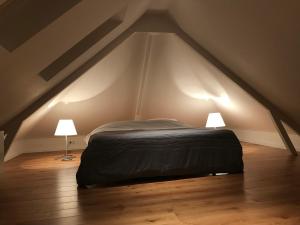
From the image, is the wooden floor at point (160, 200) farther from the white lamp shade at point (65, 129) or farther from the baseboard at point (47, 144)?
the baseboard at point (47, 144)

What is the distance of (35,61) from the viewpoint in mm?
2586

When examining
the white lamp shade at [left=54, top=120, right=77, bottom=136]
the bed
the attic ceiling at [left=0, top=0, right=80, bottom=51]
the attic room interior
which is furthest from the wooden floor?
the attic ceiling at [left=0, top=0, right=80, bottom=51]

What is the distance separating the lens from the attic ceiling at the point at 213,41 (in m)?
2.38

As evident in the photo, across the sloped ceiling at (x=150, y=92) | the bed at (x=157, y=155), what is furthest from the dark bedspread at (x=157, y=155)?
the sloped ceiling at (x=150, y=92)

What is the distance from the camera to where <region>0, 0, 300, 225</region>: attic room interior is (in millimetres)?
2287

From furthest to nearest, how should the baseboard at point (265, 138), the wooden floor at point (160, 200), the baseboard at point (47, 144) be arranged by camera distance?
the baseboard at point (47, 144), the baseboard at point (265, 138), the wooden floor at point (160, 200)

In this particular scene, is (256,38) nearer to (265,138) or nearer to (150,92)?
(150,92)

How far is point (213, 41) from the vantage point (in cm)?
416

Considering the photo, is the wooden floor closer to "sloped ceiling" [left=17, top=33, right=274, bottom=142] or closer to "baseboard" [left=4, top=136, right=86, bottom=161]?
"sloped ceiling" [left=17, top=33, right=274, bottom=142]

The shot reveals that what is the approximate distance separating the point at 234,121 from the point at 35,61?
4.87m

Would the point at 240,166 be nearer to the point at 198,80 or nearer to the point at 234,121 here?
the point at 198,80

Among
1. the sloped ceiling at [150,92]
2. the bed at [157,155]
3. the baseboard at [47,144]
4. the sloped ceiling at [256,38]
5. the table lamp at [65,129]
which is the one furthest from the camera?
the baseboard at [47,144]

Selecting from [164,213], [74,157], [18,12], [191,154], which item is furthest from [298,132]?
[18,12]

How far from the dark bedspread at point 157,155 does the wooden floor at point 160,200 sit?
0.49ft
